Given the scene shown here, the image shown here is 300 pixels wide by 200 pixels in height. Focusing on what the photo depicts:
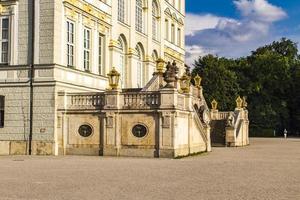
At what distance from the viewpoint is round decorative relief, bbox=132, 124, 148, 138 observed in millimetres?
28156

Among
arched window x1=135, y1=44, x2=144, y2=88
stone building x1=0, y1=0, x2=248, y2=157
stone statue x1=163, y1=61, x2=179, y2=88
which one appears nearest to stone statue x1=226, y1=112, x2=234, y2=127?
arched window x1=135, y1=44, x2=144, y2=88

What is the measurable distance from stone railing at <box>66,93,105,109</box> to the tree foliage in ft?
165

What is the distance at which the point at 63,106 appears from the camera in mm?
29672

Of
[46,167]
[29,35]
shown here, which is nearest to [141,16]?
[29,35]

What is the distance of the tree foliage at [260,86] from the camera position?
7919 cm

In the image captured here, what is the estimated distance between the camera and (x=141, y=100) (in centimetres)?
2828

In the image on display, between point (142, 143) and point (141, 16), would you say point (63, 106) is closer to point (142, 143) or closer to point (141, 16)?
point (142, 143)

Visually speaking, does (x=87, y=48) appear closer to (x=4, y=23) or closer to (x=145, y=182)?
(x=4, y=23)

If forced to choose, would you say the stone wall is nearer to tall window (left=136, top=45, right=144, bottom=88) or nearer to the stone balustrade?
the stone balustrade

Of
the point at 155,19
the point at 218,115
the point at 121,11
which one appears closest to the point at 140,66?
the point at 155,19

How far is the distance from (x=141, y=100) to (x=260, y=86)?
2269 inches

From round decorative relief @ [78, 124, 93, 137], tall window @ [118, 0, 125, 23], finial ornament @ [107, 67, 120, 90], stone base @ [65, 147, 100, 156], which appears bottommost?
stone base @ [65, 147, 100, 156]

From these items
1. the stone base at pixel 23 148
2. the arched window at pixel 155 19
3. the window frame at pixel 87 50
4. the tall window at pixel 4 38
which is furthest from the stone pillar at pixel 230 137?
the tall window at pixel 4 38

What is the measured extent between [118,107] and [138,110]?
1.14 metres
